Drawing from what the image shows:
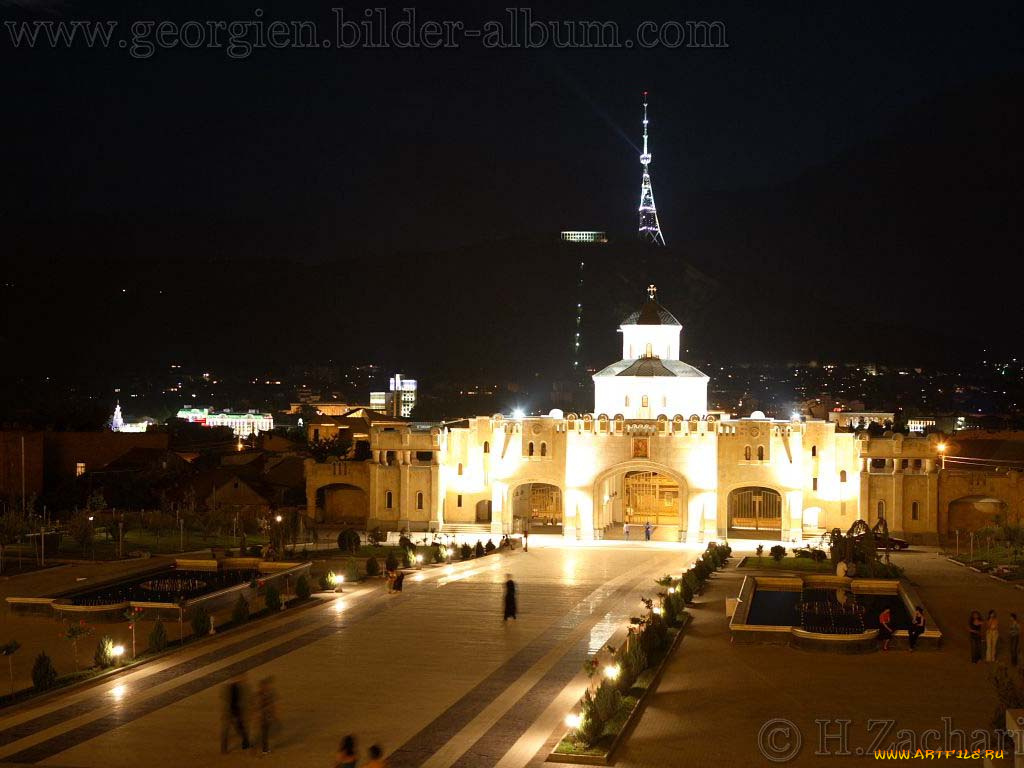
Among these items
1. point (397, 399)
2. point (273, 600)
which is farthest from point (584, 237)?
point (273, 600)

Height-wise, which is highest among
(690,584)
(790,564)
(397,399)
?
(397,399)

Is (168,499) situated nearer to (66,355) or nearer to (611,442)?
(611,442)

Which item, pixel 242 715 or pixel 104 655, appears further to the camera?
pixel 104 655

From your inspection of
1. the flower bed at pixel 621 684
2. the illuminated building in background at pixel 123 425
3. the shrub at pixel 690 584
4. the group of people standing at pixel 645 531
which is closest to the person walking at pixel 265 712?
the flower bed at pixel 621 684

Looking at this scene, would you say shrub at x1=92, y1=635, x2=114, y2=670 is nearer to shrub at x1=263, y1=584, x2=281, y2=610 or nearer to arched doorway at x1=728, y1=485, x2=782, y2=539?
shrub at x1=263, y1=584, x2=281, y2=610

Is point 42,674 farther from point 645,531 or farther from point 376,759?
point 645,531

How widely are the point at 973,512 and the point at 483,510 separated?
49.7 feet

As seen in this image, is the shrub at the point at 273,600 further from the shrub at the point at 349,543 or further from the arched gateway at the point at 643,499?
the arched gateway at the point at 643,499

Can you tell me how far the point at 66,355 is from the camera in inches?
4171

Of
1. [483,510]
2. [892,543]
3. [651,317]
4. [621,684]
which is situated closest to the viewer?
[621,684]

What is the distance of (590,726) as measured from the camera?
13391 millimetres

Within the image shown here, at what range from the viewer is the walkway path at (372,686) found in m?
13.6

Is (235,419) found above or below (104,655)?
above

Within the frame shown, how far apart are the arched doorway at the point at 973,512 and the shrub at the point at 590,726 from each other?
84.0 ft
